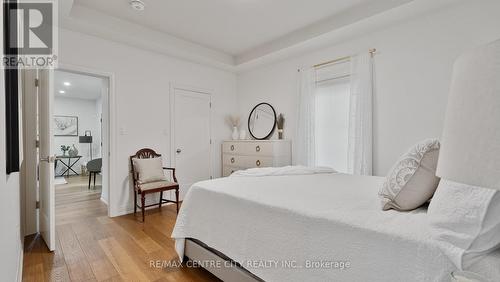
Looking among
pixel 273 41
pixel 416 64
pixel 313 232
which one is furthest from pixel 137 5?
pixel 416 64

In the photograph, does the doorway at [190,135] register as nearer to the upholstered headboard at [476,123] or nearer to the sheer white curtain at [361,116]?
the sheer white curtain at [361,116]

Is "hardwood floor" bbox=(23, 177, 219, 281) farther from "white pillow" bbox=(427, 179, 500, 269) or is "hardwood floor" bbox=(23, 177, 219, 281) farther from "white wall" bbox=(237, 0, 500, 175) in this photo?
"white wall" bbox=(237, 0, 500, 175)

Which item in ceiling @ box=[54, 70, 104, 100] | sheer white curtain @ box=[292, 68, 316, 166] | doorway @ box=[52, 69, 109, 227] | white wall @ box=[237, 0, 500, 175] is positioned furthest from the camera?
doorway @ box=[52, 69, 109, 227]

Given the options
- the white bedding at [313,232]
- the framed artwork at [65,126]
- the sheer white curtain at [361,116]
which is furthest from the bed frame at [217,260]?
the framed artwork at [65,126]

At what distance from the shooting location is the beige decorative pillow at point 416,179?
3.88 feet

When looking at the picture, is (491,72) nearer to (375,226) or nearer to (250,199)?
(375,226)

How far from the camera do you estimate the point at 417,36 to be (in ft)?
9.12

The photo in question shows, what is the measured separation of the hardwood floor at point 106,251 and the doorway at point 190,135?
830 millimetres

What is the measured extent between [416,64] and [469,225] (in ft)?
8.53

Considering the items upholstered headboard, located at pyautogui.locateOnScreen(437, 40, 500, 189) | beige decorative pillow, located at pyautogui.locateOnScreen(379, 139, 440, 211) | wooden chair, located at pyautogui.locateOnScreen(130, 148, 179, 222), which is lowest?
wooden chair, located at pyautogui.locateOnScreen(130, 148, 179, 222)

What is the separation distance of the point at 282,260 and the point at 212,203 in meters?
0.69

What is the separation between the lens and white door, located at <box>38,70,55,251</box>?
2252 millimetres

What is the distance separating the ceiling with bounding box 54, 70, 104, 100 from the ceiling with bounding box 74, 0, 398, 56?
226 cm

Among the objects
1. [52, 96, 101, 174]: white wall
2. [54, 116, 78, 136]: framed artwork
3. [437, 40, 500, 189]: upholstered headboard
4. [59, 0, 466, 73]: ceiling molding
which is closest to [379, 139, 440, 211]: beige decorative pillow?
[437, 40, 500, 189]: upholstered headboard
